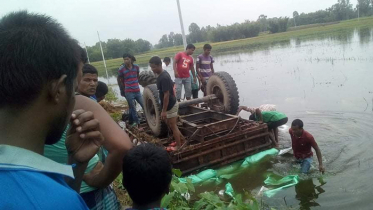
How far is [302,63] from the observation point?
19234 millimetres

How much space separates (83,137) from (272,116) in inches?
236

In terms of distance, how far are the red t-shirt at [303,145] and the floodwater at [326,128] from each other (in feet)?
1.08

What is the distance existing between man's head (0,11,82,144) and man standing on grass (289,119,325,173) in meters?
4.81

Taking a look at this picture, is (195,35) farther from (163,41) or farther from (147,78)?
(147,78)

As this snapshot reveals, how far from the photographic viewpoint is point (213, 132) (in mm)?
6074

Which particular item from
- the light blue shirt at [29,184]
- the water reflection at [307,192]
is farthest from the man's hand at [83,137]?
the water reflection at [307,192]

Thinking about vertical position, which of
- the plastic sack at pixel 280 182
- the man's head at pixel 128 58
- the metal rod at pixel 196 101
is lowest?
the plastic sack at pixel 280 182

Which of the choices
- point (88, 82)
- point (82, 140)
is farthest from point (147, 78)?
point (82, 140)

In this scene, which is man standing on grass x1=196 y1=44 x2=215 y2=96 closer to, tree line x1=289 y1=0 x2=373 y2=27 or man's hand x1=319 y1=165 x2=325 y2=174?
man's hand x1=319 y1=165 x2=325 y2=174

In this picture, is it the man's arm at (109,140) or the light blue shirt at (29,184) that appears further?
the man's arm at (109,140)

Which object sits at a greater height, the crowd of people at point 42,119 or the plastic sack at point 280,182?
A: the crowd of people at point 42,119

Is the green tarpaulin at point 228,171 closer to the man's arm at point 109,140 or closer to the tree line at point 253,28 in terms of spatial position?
the man's arm at point 109,140

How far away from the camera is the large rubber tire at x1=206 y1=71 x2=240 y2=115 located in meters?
7.04

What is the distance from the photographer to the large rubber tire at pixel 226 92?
23.1 feet
